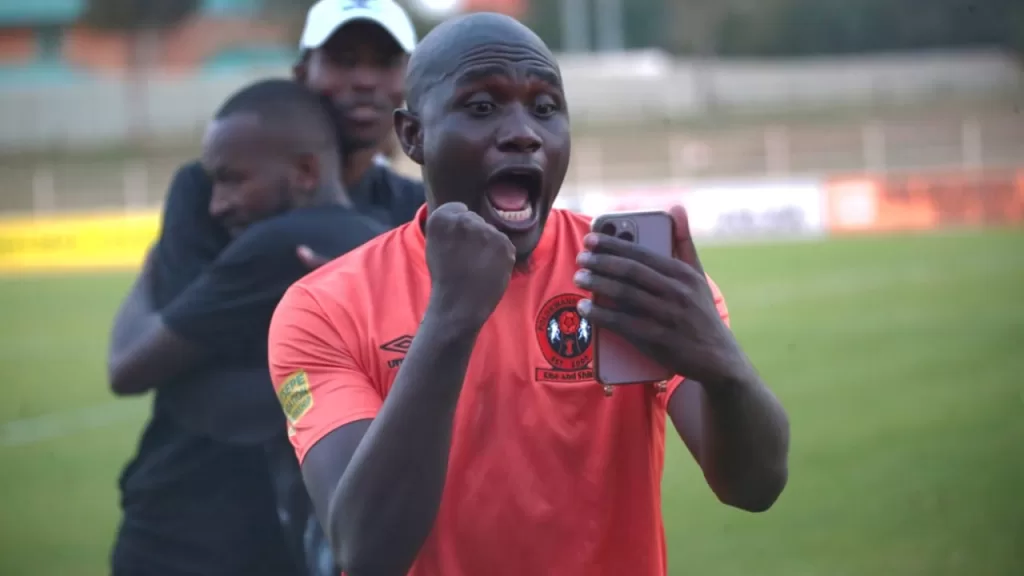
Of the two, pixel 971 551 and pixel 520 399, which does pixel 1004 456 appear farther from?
pixel 520 399

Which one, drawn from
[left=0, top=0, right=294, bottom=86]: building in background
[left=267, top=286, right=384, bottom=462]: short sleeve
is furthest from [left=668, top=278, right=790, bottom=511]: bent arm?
[left=0, top=0, right=294, bottom=86]: building in background

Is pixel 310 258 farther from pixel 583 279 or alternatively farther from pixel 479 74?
pixel 583 279

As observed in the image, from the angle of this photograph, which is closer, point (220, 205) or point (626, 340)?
point (626, 340)

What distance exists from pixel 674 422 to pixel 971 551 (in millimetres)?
4903

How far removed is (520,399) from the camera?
2277 mm

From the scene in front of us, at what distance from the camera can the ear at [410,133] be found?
8.00 ft

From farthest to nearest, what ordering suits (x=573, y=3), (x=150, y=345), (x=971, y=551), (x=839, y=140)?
(x=573, y=3)
(x=839, y=140)
(x=971, y=551)
(x=150, y=345)

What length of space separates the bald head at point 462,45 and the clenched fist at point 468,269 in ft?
1.24

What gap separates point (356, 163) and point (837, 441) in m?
6.38

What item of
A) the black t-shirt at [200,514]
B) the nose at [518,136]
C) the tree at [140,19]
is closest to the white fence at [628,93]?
the tree at [140,19]

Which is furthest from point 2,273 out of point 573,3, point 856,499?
point 573,3

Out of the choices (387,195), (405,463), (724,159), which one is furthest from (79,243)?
(405,463)

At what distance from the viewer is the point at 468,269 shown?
204 cm

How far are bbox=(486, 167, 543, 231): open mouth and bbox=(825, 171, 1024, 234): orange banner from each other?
28010 millimetres
